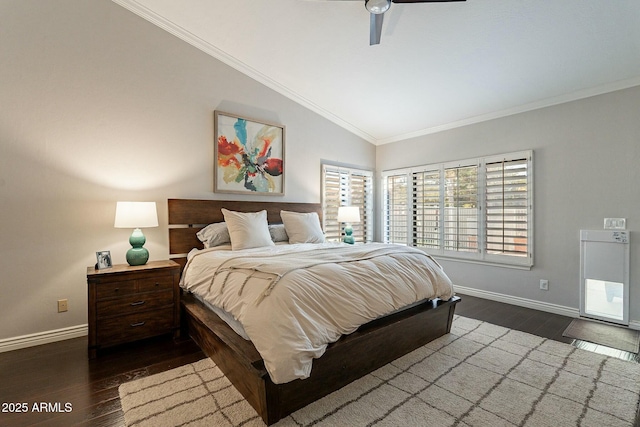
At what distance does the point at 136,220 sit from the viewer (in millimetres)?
2863

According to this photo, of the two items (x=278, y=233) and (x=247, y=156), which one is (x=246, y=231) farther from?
(x=247, y=156)

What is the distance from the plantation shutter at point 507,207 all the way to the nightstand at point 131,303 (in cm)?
400

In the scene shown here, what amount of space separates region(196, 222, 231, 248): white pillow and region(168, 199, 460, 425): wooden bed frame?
39 centimetres

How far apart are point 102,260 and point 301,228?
2128mm

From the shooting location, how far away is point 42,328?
2781 millimetres

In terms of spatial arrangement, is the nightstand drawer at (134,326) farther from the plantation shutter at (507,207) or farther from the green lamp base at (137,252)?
the plantation shutter at (507,207)

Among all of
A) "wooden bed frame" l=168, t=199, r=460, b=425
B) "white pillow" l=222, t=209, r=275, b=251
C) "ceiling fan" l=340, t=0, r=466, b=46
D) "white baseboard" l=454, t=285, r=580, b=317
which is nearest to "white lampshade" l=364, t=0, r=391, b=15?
"ceiling fan" l=340, t=0, r=466, b=46

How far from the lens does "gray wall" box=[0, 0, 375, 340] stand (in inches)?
105

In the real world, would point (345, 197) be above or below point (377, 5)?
below

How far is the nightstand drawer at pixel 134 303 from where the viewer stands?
2559 mm

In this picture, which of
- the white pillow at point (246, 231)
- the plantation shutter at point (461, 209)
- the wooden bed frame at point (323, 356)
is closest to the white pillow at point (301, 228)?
the white pillow at point (246, 231)

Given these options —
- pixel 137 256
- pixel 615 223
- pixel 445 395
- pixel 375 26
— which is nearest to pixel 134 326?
pixel 137 256

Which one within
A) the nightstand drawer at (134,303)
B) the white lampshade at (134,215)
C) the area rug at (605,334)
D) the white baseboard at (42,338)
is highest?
the white lampshade at (134,215)

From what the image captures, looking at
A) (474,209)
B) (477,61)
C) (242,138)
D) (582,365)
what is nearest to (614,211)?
(474,209)
